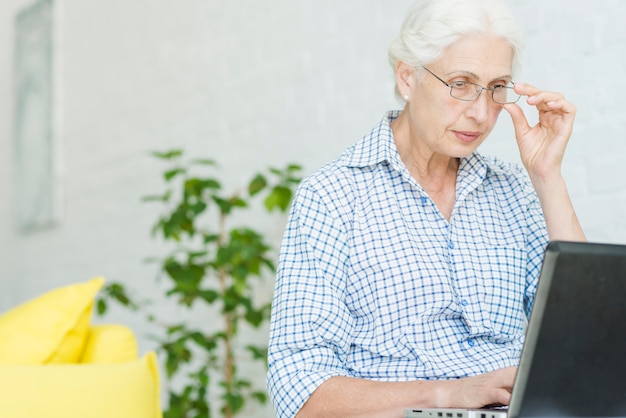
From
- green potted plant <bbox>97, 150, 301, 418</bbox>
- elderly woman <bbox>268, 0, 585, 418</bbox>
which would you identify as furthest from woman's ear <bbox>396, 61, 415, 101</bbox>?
green potted plant <bbox>97, 150, 301, 418</bbox>

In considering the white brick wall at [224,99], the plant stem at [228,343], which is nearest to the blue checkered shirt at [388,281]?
the white brick wall at [224,99]

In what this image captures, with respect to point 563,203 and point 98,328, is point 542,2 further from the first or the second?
point 98,328

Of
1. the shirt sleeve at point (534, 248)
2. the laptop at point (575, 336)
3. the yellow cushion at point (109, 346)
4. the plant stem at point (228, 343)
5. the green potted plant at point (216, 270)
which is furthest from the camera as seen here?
the plant stem at point (228, 343)

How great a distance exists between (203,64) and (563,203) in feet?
7.10

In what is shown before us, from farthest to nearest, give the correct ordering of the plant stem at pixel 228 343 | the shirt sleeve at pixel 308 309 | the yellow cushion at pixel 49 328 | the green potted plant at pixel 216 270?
the plant stem at pixel 228 343
the green potted plant at pixel 216 270
the yellow cushion at pixel 49 328
the shirt sleeve at pixel 308 309

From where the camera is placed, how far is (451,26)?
1.75 m

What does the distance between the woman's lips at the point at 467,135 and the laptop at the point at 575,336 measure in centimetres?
71

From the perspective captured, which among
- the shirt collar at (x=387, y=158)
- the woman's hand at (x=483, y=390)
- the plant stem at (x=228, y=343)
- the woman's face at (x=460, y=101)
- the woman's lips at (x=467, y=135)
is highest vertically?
the woman's face at (x=460, y=101)

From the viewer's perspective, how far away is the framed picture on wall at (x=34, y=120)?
474 cm

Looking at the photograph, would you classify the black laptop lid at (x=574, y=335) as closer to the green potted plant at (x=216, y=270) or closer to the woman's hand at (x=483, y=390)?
the woman's hand at (x=483, y=390)

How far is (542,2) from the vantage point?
2.41 metres

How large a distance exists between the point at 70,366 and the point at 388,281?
74 centimetres

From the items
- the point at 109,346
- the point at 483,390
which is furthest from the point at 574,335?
the point at 109,346

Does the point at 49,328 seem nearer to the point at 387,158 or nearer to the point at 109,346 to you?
the point at 109,346
